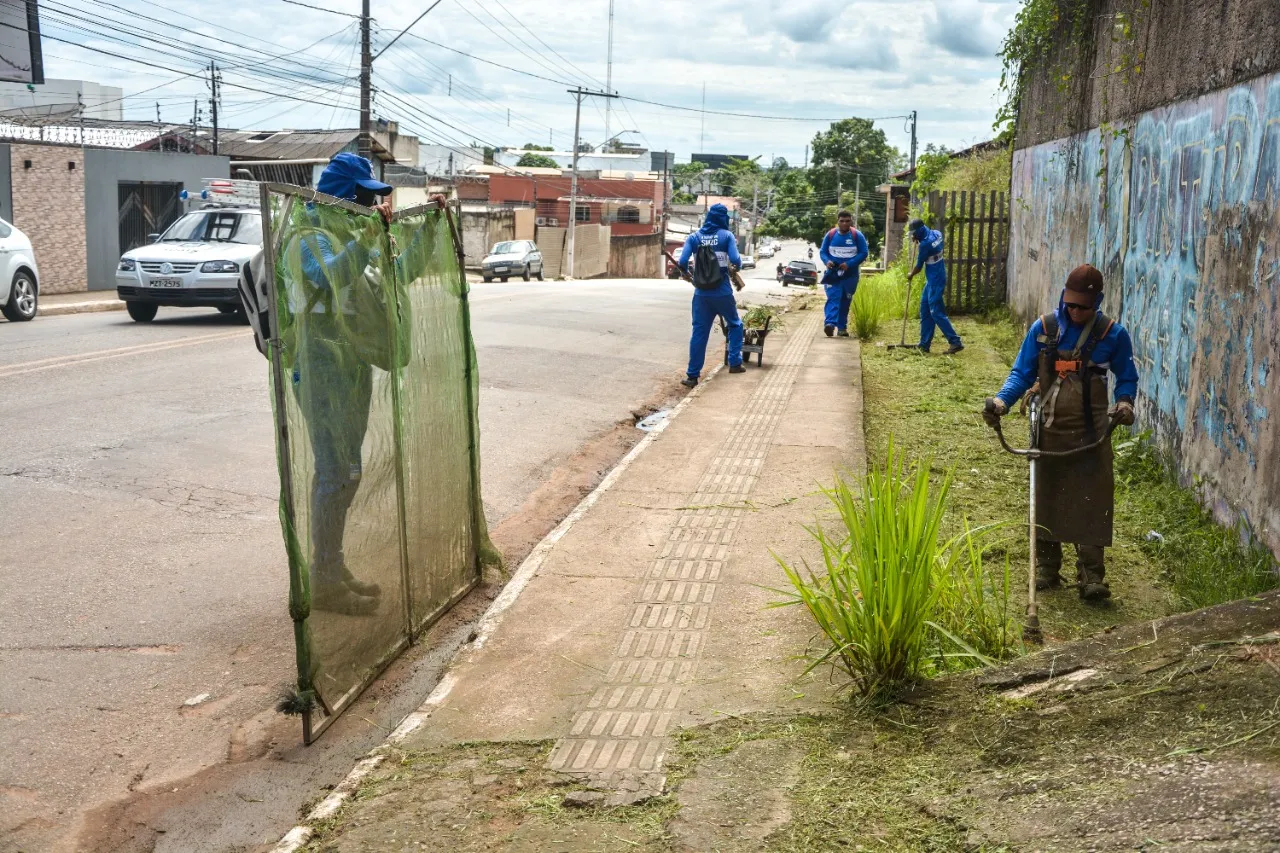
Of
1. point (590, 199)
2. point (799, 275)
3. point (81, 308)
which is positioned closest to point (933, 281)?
point (81, 308)

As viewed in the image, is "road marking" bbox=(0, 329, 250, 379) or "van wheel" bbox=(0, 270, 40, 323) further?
"van wheel" bbox=(0, 270, 40, 323)

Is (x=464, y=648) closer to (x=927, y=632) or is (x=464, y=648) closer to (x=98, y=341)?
(x=927, y=632)

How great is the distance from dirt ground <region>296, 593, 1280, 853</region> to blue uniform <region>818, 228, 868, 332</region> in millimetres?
12660

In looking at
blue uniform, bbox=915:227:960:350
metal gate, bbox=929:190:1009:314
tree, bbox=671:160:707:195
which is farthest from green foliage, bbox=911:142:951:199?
tree, bbox=671:160:707:195

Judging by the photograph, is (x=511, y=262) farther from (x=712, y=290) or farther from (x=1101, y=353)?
(x=1101, y=353)

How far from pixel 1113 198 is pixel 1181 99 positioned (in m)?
2.27

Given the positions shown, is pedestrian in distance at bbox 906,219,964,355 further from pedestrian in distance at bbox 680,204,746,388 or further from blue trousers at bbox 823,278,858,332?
pedestrian in distance at bbox 680,204,746,388

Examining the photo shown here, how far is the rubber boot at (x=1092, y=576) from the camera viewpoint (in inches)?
238

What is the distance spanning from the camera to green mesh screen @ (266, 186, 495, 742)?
4.20 metres

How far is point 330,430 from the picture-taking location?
453cm

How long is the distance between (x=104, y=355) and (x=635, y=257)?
6241 cm

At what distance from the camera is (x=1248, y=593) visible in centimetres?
571

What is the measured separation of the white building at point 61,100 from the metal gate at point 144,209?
17.7m

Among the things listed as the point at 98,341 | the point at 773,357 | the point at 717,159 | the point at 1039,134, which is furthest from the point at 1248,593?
the point at 717,159
